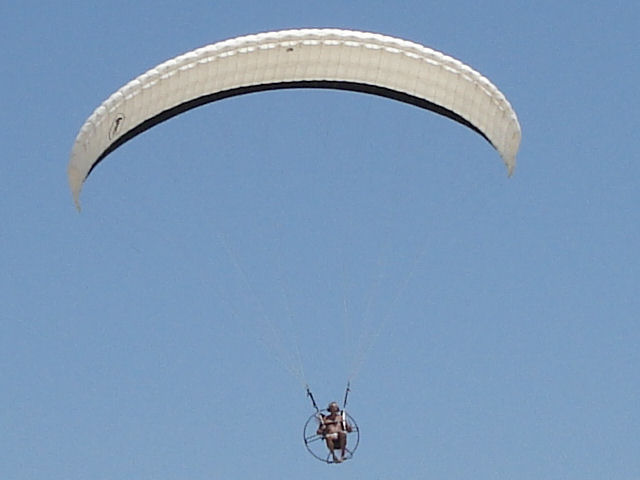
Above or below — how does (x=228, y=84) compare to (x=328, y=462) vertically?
above

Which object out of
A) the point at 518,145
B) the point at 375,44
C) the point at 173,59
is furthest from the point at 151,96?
the point at 518,145

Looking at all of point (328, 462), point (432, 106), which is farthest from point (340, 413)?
point (432, 106)

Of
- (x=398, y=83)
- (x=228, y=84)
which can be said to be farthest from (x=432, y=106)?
(x=228, y=84)

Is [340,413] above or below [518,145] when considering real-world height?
below

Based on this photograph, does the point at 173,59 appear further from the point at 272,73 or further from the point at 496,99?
the point at 496,99

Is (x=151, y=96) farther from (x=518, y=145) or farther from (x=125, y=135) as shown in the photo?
(x=518, y=145)
